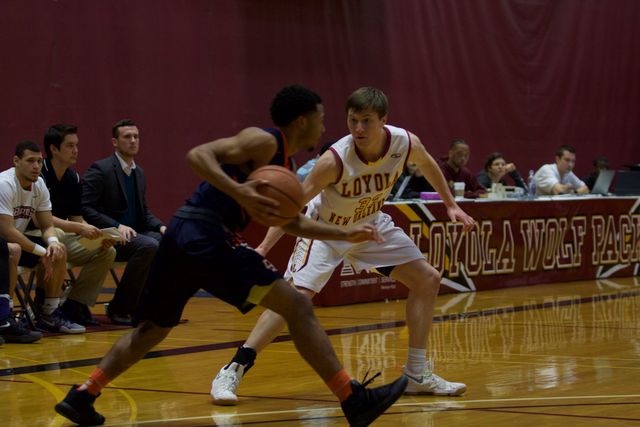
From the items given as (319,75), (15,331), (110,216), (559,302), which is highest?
(319,75)

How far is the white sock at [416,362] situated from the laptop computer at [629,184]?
919 centimetres

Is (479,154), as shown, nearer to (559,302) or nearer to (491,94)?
(491,94)

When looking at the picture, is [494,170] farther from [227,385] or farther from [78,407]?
[78,407]

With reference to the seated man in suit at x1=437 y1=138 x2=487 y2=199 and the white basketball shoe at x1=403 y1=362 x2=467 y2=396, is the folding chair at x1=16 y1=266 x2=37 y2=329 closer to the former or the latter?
the white basketball shoe at x1=403 y1=362 x2=467 y2=396

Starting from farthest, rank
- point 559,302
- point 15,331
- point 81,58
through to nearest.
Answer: point 81,58 → point 559,302 → point 15,331

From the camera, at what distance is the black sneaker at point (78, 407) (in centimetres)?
477

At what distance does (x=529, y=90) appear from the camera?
62.3 feet

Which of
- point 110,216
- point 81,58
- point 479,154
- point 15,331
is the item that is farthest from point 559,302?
point 479,154

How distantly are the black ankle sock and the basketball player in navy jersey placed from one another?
33.7 inches

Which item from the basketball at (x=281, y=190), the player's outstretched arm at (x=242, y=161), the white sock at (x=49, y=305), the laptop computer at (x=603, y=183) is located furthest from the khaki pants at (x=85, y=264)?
the laptop computer at (x=603, y=183)

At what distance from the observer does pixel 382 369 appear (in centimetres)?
661

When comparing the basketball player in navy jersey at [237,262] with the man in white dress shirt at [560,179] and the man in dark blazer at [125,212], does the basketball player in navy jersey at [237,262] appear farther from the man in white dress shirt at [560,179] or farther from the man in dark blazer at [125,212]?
the man in white dress shirt at [560,179]

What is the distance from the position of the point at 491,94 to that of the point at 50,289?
11.3 m

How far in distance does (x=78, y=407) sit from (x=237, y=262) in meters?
0.97
